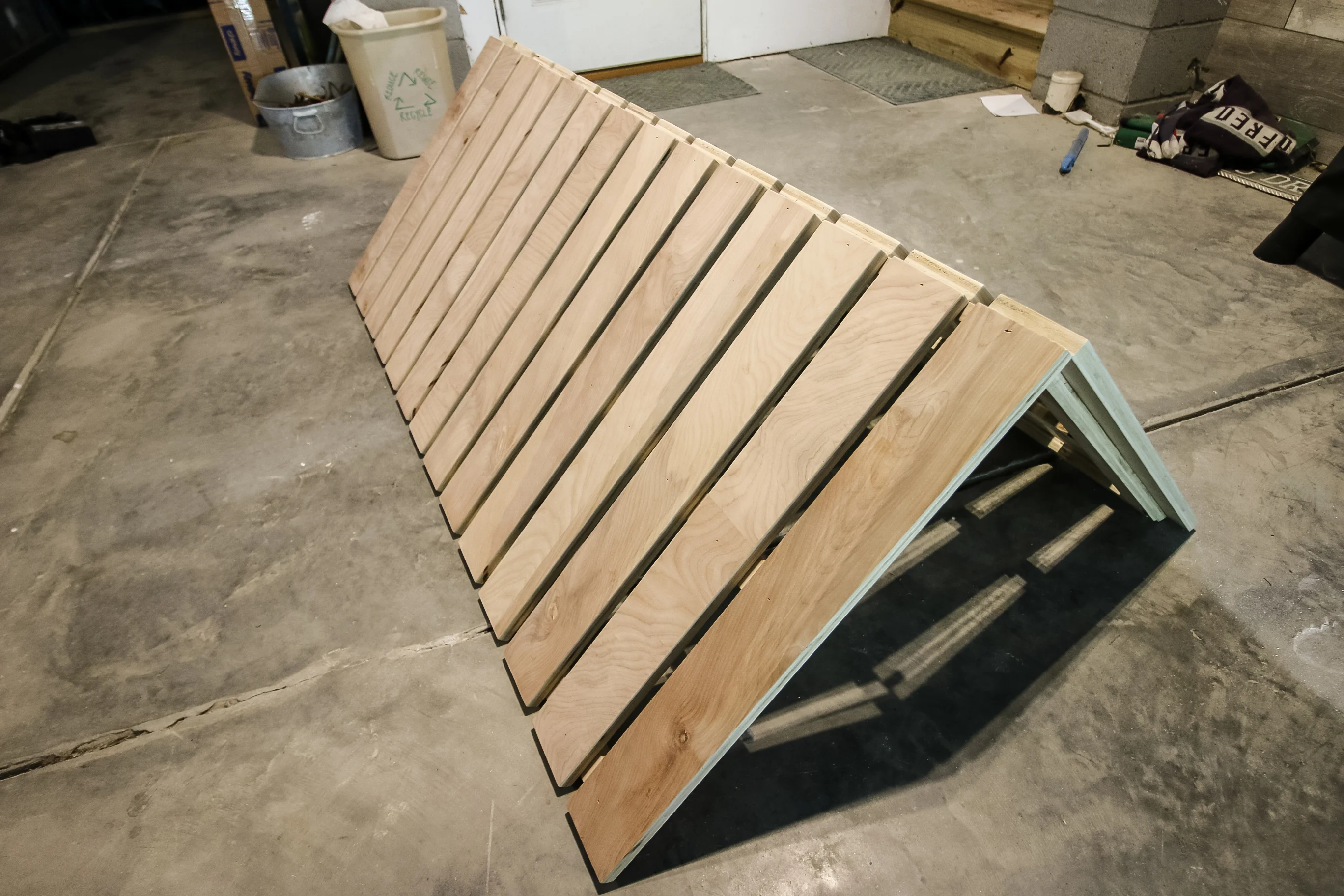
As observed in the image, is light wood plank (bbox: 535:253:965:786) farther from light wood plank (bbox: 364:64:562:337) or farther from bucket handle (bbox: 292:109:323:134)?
bucket handle (bbox: 292:109:323:134)

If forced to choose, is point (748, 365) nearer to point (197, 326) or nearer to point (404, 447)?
point (404, 447)

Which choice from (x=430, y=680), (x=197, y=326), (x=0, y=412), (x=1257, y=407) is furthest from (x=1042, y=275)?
(x=0, y=412)

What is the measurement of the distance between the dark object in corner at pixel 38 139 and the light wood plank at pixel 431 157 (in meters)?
3.38

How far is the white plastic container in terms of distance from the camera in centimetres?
416

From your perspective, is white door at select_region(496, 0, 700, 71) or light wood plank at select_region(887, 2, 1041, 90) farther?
white door at select_region(496, 0, 700, 71)

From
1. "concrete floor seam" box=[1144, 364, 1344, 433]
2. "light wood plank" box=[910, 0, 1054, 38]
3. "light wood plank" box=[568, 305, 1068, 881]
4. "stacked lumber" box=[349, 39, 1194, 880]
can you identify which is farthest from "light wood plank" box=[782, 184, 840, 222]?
"light wood plank" box=[910, 0, 1054, 38]

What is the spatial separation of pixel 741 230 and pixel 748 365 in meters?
0.28

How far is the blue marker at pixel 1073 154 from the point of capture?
11.9 feet

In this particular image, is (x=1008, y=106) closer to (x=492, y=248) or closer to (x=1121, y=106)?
(x=1121, y=106)

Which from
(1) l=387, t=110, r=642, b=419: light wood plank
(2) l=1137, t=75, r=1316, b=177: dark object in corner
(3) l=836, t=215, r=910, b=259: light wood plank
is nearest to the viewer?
(3) l=836, t=215, r=910, b=259: light wood plank

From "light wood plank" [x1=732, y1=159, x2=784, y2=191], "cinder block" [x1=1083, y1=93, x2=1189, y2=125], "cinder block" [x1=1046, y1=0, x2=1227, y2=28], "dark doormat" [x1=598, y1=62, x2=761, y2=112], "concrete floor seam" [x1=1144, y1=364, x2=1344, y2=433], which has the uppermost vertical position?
"light wood plank" [x1=732, y1=159, x2=784, y2=191]

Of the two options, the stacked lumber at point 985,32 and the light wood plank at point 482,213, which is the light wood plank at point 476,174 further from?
the stacked lumber at point 985,32

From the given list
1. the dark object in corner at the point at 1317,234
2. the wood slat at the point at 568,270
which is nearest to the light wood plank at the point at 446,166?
the wood slat at the point at 568,270

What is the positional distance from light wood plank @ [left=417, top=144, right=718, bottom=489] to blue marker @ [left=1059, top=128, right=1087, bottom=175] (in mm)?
2917
